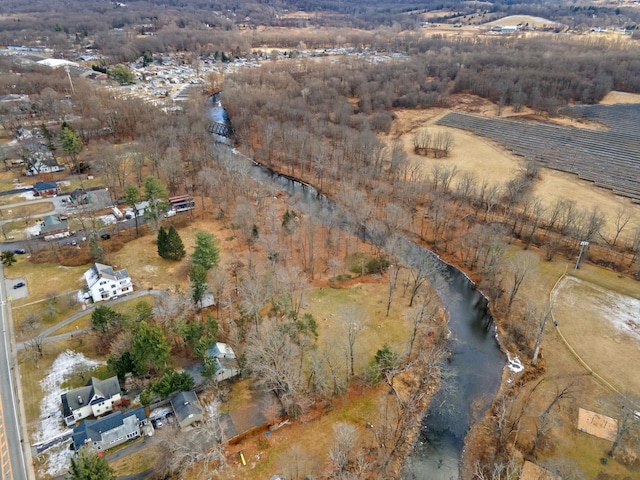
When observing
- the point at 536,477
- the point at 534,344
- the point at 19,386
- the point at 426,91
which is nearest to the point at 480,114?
the point at 426,91

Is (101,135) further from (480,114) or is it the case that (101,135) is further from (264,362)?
(480,114)

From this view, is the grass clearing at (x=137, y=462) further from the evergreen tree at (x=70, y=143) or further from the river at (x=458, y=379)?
the evergreen tree at (x=70, y=143)

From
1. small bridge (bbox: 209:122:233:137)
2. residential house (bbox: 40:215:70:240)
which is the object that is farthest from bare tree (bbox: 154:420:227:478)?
small bridge (bbox: 209:122:233:137)

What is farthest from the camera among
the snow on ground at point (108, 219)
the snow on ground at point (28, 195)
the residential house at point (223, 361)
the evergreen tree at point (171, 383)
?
the snow on ground at point (28, 195)

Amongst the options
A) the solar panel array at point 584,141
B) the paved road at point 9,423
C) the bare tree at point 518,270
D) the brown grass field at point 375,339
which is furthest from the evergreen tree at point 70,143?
the solar panel array at point 584,141

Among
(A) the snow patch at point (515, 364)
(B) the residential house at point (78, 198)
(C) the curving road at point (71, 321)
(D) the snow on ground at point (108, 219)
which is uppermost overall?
(B) the residential house at point (78, 198)

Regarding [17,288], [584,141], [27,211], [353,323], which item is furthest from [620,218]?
[27,211]

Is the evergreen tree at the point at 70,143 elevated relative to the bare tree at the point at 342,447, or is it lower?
elevated

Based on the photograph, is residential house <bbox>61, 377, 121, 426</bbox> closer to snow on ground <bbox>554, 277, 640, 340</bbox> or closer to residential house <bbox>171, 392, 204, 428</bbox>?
residential house <bbox>171, 392, 204, 428</bbox>
